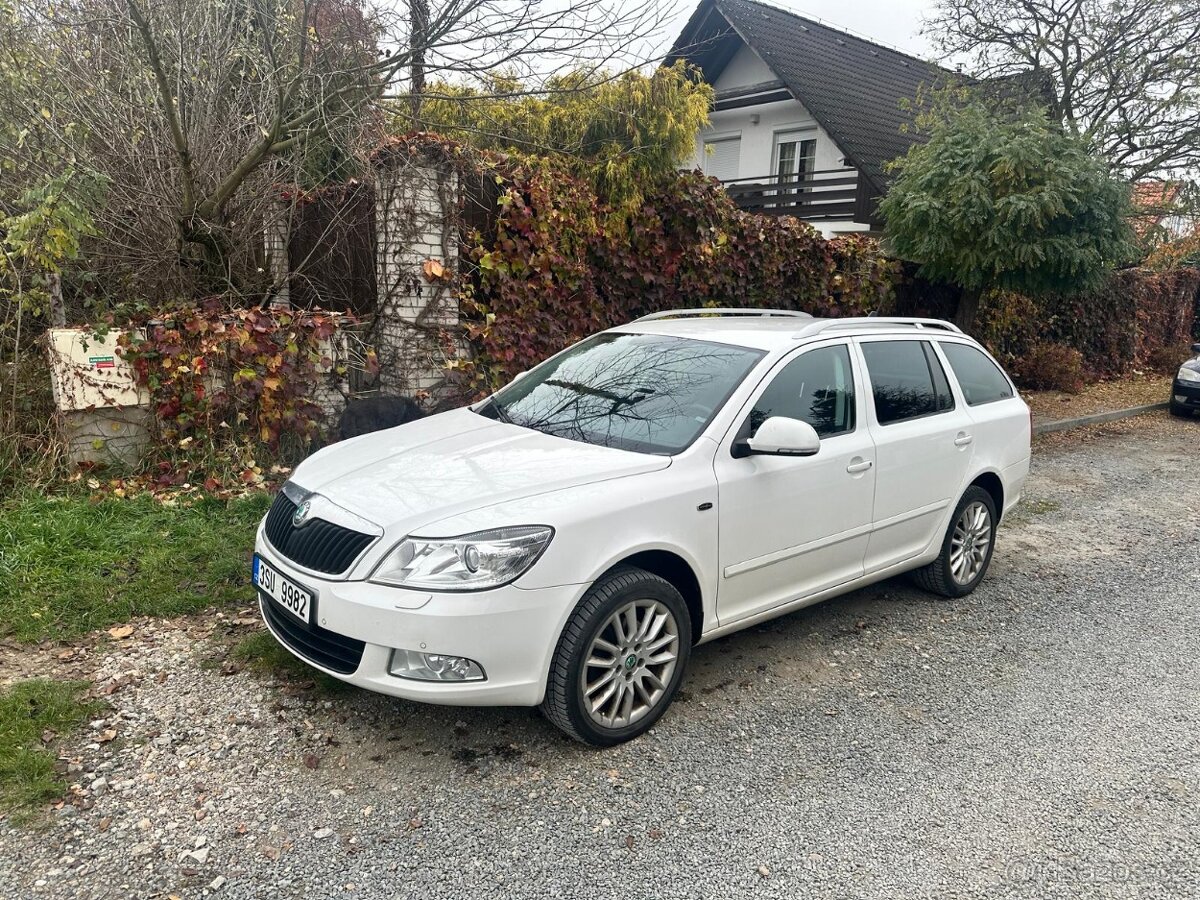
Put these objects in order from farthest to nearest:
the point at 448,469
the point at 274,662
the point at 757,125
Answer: the point at 757,125
the point at 274,662
the point at 448,469

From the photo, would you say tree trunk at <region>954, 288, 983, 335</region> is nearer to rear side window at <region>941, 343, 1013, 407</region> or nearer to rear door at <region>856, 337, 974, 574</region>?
rear side window at <region>941, 343, 1013, 407</region>

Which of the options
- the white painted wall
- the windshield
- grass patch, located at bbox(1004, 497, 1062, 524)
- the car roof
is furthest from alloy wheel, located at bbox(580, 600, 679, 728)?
the white painted wall

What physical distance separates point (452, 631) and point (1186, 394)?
14.1m

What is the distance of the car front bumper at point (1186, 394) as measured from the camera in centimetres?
1302

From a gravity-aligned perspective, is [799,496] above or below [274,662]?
above

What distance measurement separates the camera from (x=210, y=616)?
4.33 metres

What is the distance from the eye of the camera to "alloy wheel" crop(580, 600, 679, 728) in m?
3.25

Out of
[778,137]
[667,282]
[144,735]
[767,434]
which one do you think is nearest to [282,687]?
[144,735]

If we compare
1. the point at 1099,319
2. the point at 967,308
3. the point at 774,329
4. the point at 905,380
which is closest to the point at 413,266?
the point at 774,329

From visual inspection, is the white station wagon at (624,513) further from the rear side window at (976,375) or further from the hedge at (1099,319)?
the hedge at (1099,319)

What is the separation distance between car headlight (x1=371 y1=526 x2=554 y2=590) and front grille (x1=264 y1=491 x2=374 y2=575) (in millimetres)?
159

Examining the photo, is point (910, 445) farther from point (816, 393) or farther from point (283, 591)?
point (283, 591)

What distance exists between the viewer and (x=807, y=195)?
17.4 meters

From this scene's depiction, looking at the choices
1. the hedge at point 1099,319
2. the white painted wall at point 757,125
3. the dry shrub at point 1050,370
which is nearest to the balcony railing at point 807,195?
the white painted wall at point 757,125
